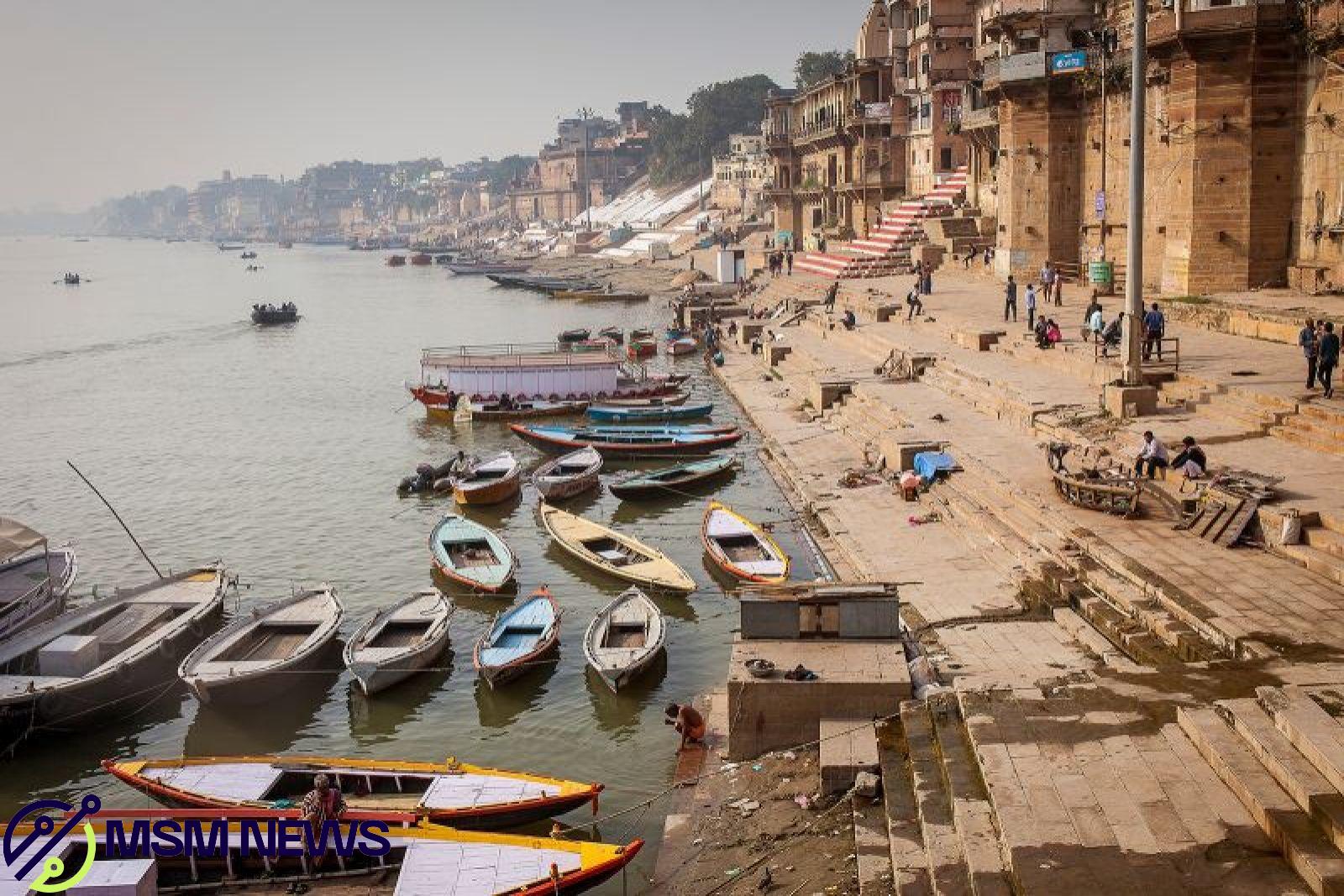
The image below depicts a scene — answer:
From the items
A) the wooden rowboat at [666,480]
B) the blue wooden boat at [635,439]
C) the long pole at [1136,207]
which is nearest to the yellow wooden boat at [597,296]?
the blue wooden boat at [635,439]

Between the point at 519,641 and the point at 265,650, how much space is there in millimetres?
3424

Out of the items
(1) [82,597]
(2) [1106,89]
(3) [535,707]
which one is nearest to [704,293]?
(2) [1106,89]

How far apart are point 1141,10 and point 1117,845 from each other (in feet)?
49.0

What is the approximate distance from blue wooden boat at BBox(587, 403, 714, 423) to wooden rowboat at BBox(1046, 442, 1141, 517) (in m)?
16.5

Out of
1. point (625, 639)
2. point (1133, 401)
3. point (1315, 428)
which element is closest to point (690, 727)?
point (625, 639)

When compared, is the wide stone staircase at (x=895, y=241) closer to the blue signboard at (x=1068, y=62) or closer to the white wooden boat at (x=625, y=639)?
the blue signboard at (x=1068, y=62)

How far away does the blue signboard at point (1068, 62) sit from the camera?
33031 mm

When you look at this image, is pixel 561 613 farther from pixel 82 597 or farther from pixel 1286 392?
pixel 1286 392

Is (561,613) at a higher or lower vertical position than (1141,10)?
lower

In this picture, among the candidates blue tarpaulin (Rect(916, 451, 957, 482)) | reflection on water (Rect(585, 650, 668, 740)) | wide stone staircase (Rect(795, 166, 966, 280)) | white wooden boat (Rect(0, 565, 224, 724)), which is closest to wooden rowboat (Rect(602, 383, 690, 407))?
wide stone staircase (Rect(795, 166, 966, 280))

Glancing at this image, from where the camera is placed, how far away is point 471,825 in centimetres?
1201

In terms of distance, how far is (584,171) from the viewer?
158 metres

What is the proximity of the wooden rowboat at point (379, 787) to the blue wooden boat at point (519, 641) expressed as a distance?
3.29 m

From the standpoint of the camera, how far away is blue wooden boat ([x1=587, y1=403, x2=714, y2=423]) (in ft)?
110
